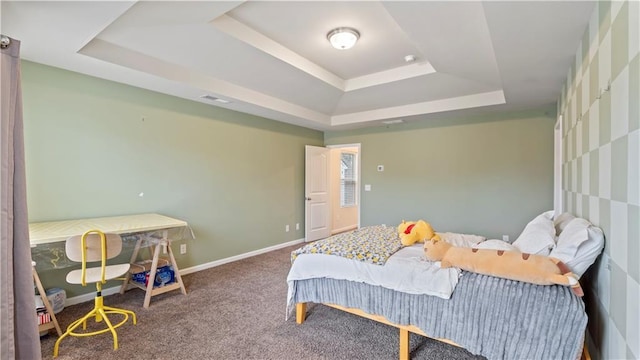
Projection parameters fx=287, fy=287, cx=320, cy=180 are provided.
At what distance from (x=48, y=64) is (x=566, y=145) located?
5008 mm

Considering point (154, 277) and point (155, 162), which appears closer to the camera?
point (154, 277)

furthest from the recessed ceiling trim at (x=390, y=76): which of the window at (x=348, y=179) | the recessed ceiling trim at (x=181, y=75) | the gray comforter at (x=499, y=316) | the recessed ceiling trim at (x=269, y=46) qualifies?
the window at (x=348, y=179)

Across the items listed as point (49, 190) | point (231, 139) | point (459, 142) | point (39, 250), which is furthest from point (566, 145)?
point (49, 190)

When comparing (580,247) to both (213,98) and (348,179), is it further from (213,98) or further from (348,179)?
(348,179)

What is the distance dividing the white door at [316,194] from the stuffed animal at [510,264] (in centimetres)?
375

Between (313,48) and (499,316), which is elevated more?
(313,48)

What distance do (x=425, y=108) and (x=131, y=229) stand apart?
4.11 m

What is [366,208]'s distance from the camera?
5.82m

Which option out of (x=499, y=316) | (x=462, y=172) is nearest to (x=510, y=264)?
(x=499, y=316)

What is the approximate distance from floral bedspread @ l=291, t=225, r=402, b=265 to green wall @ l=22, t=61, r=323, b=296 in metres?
2.06

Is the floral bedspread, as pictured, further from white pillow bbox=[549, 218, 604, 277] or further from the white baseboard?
the white baseboard

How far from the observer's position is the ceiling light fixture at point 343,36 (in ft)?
8.76

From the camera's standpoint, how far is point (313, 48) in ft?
10.3

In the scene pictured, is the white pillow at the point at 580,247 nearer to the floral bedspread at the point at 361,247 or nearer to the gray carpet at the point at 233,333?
the gray carpet at the point at 233,333
